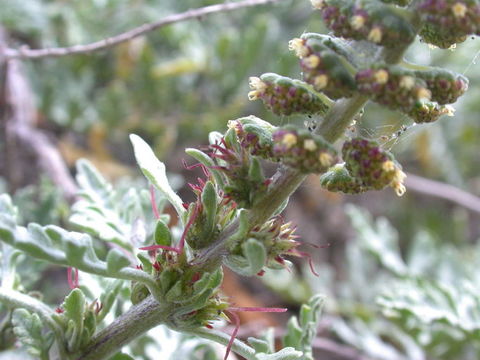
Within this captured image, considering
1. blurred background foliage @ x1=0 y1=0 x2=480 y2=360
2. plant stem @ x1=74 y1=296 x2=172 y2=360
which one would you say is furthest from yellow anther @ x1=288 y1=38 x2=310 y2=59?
blurred background foliage @ x1=0 y1=0 x2=480 y2=360

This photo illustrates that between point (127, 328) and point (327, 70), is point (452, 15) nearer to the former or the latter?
point (327, 70)

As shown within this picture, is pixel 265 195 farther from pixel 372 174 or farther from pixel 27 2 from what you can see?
pixel 27 2

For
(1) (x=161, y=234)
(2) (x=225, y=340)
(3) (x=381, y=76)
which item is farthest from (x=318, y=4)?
(2) (x=225, y=340)

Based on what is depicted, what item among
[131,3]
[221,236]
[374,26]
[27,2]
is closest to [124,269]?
[221,236]

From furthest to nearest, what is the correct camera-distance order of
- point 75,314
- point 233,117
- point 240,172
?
point 233,117 < point 75,314 < point 240,172

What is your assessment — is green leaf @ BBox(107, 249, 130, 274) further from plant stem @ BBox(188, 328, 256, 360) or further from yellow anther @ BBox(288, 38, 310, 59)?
yellow anther @ BBox(288, 38, 310, 59)
